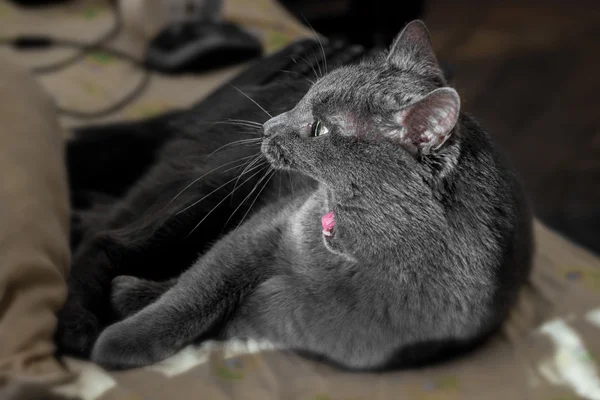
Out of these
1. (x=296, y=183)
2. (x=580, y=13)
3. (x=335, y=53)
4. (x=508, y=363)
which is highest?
(x=335, y=53)

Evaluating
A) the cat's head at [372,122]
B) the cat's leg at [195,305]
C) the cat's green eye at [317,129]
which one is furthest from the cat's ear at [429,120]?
the cat's leg at [195,305]

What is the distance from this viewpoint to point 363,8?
2670mm

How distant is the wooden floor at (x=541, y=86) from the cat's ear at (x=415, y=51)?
4.32 ft

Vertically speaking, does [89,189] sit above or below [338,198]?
below

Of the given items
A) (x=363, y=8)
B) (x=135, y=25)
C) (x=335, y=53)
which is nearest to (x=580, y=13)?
(x=363, y=8)

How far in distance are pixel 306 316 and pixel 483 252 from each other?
31 cm

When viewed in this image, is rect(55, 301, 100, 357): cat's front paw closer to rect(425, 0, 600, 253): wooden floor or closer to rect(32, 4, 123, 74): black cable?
rect(32, 4, 123, 74): black cable

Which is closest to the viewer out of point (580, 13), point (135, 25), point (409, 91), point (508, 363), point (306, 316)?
point (409, 91)

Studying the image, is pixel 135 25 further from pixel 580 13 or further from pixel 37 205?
pixel 580 13

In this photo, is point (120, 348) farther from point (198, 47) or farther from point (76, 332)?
point (198, 47)

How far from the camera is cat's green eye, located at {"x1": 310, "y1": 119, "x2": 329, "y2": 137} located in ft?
3.00

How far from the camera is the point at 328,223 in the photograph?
0.95 m

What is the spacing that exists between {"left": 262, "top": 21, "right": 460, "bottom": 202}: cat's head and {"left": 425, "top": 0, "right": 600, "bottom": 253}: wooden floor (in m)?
1.34

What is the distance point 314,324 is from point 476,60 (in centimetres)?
243
